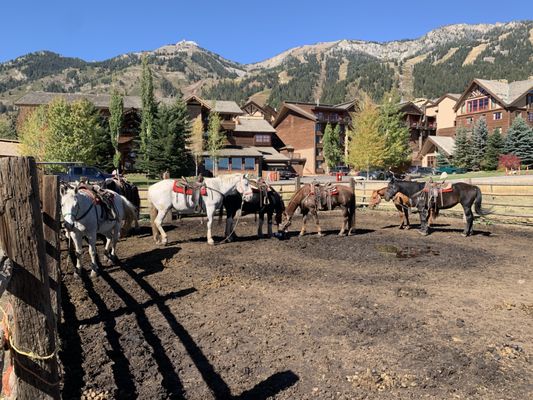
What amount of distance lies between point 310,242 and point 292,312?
5573 millimetres

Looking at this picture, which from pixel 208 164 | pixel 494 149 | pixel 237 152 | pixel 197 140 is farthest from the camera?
pixel 237 152

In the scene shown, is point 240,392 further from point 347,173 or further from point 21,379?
point 347,173

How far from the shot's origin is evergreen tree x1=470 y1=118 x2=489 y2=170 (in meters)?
48.0

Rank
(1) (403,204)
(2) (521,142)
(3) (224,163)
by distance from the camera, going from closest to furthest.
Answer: (1) (403,204), (2) (521,142), (3) (224,163)

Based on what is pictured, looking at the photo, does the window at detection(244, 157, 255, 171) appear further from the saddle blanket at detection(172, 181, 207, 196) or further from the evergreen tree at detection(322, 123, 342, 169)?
the saddle blanket at detection(172, 181, 207, 196)

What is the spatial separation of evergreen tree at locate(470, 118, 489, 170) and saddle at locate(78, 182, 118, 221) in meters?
50.6

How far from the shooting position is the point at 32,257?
7.72ft

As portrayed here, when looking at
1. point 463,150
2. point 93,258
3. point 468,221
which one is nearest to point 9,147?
point 93,258

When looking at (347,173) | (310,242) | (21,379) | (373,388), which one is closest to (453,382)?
(373,388)

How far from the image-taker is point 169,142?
38750mm

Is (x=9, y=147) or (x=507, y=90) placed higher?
(x=507, y=90)

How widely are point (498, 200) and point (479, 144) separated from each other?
33709 mm

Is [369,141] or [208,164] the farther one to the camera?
[208,164]

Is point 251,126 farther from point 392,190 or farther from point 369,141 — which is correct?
point 392,190
